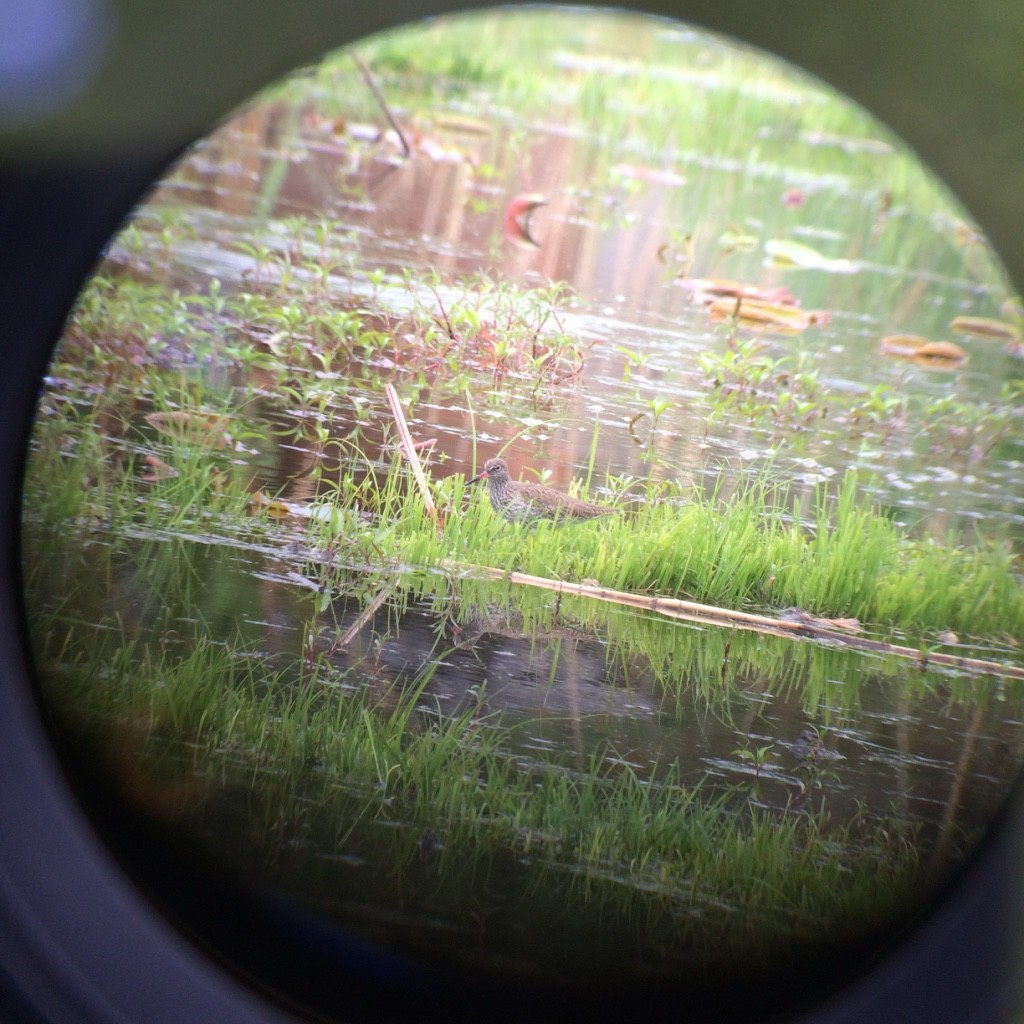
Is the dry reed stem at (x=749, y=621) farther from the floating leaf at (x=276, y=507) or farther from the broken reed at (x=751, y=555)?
the floating leaf at (x=276, y=507)

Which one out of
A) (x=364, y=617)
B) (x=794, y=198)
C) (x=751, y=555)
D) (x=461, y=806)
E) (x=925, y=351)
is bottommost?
(x=461, y=806)

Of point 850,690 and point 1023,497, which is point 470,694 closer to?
point 850,690

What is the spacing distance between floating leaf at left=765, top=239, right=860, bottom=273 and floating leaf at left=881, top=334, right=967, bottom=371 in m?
0.08

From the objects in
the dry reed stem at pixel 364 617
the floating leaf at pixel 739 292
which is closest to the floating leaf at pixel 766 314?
the floating leaf at pixel 739 292

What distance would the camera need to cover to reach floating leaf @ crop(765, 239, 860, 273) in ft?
2.50

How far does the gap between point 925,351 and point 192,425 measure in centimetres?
69

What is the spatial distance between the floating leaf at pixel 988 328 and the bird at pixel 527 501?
35cm

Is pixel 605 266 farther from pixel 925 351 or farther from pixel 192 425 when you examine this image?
pixel 192 425

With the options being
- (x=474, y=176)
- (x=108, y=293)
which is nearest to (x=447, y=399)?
(x=474, y=176)

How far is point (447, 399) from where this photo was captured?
2.64 feet

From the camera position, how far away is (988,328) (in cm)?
74

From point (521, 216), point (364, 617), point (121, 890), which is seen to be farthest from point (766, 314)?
point (121, 890)

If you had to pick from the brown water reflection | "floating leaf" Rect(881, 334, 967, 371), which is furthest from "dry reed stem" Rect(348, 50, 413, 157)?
"floating leaf" Rect(881, 334, 967, 371)

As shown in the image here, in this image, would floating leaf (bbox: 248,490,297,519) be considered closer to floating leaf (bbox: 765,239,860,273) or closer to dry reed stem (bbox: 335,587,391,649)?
dry reed stem (bbox: 335,587,391,649)
